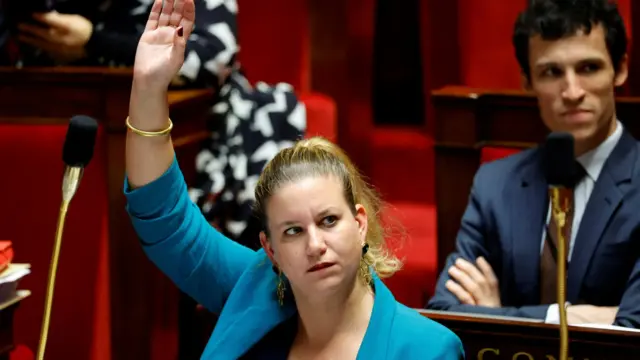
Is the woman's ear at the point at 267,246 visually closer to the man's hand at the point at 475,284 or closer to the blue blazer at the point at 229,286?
the blue blazer at the point at 229,286

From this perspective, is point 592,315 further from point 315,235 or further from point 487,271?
point 315,235

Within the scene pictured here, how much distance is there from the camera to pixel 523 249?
1.64 meters

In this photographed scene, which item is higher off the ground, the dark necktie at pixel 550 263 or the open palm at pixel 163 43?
the open palm at pixel 163 43

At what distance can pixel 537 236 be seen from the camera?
1.64 meters

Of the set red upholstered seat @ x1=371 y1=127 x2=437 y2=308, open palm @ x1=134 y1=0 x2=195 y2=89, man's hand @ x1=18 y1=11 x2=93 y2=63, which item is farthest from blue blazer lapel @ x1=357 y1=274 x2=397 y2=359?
red upholstered seat @ x1=371 y1=127 x2=437 y2=308

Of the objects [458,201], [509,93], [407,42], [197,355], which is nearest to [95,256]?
[197,355]

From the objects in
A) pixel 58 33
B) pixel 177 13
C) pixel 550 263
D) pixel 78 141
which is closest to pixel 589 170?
pixel 550 263

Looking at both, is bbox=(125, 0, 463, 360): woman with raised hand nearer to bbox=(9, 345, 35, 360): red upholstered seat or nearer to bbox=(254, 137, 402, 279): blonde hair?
bbox=(254, 137, 402, 279): blonde hair

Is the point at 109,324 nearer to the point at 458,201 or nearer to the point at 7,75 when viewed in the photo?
the point at 7,75

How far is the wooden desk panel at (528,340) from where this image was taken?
1.23 metres

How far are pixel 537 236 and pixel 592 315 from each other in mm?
176

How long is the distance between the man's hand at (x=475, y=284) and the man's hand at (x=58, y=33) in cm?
77

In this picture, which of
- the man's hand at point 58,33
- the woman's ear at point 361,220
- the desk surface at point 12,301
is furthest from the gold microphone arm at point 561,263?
the man's hand at point 58,33

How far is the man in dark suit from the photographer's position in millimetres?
1578
